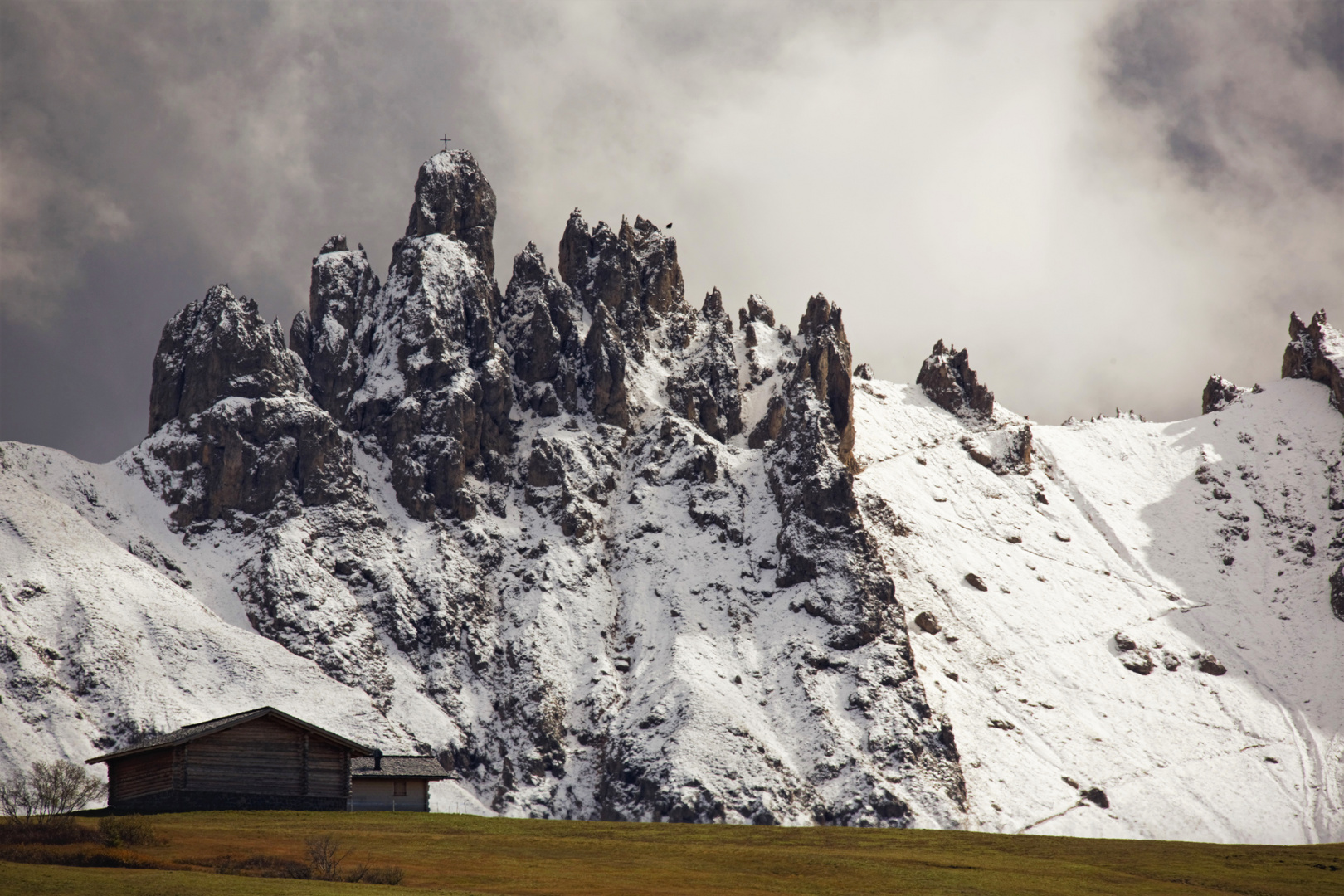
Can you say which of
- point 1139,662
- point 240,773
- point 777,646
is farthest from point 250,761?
point 1139,662

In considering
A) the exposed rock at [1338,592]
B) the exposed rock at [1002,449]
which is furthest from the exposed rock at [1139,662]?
the exposed rock at [1002,449]

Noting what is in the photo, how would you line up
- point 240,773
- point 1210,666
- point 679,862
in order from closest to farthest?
point 679,862 < point 240,773 < point 1210,666

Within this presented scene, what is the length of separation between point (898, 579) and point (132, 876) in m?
126

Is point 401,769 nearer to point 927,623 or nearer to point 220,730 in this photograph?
point 220,730

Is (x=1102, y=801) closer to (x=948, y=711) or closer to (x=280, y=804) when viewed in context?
(x=948, y=711)

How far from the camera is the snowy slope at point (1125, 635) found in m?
133

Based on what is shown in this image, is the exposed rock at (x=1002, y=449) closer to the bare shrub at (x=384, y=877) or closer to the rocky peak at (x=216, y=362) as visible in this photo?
the rocky peak at (x=216, y=362)

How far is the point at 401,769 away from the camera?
85375 mm

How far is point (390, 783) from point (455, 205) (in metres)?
115

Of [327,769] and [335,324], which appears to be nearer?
[327,769]

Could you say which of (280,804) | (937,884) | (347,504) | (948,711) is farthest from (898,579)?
(937,884)

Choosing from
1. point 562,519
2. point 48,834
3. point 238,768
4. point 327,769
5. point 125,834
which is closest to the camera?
point 48,834

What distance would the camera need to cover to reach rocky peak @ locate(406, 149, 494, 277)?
181 meters

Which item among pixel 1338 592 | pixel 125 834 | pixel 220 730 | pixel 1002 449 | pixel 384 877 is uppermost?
pixel 1002 449
